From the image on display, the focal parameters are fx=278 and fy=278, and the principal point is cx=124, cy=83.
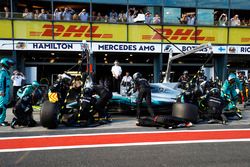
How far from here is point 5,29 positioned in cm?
1556

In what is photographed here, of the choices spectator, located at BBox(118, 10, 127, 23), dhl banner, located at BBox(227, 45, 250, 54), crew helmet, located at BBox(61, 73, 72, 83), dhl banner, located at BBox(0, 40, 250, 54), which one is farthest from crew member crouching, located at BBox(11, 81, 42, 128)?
dhl banner, located at BBox(227, 45, 250, 54)

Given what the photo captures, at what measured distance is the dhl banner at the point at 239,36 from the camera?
17891mm

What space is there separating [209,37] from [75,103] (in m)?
12.0

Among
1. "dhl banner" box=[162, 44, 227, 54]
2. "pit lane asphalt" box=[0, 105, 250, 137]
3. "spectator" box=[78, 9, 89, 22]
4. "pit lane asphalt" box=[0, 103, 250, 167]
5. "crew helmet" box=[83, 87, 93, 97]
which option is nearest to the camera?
"pit lane asphalt" box=[0, 103, 250, 167]

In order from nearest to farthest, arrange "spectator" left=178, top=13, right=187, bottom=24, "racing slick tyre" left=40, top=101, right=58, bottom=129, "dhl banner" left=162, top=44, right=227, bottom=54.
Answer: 1. "racing slick tyre" left=40, top=101, right=58, bottom=129
2. "dhl banner" left=162, top=44, right=227, bottom=54
3. "spectator" left=178, top=13, right=187, bottom=24

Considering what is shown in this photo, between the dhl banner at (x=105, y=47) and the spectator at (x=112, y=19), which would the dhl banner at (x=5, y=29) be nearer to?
the dhl banner at (x=105, y=47)

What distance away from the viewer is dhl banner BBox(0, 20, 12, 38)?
50.9ft

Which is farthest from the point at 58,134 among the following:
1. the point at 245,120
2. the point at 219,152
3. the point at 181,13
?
the point at 181,13

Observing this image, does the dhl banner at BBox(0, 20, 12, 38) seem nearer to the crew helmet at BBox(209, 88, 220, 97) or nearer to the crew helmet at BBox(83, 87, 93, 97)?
the crew helmet at BBox(83, 87, 93, 97)

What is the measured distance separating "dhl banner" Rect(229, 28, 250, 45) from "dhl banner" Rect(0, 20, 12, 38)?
13.5 meters

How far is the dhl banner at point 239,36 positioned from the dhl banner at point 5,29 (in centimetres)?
1347

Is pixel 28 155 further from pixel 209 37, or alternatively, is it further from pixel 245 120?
pixel 209 37

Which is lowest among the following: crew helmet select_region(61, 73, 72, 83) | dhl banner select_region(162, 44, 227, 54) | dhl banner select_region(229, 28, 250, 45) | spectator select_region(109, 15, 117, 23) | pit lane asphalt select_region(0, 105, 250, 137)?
pit lane asphalt select_region(0, 105, 250, 137)

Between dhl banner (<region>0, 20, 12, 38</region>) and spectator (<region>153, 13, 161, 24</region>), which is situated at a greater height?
spectator (<region>153, 13, 161, 24</region>)
